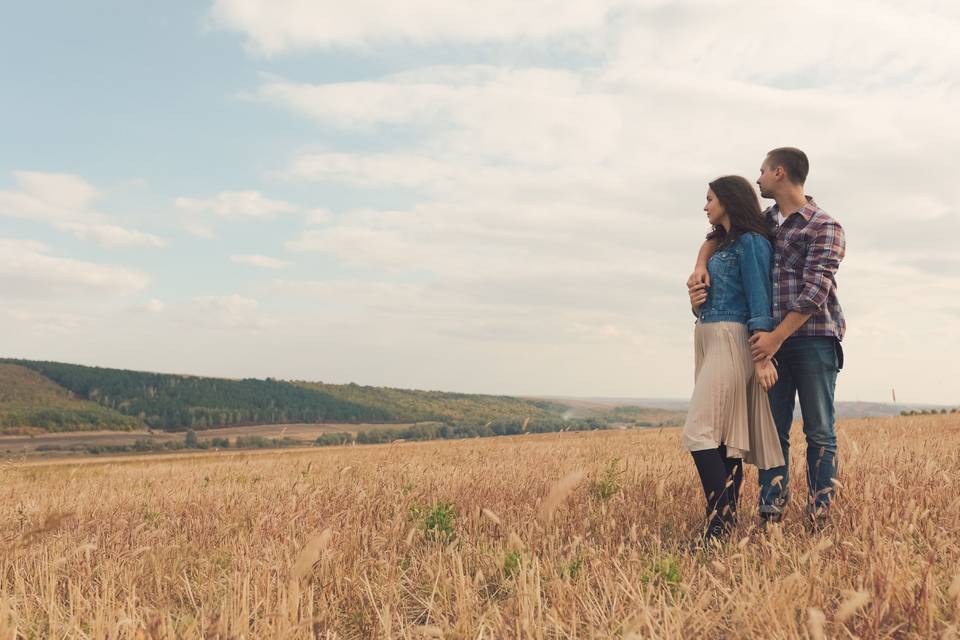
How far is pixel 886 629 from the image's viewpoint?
3.04m

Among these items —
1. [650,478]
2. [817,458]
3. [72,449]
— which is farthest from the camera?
[72,449]

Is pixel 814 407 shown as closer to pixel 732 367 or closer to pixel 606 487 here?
pixel 732 367

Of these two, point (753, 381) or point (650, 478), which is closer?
point (753, 381)

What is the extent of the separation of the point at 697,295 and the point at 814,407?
1269 millimetres

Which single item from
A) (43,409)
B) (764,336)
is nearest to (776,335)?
(764,336)

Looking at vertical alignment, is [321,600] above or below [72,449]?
above

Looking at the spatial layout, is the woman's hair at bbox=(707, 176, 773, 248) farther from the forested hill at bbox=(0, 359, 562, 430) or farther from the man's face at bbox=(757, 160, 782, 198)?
the forested hill at bbox=(0, 359, 562, 430)

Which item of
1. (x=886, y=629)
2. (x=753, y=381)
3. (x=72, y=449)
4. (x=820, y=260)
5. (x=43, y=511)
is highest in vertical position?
(x=820, y=260)

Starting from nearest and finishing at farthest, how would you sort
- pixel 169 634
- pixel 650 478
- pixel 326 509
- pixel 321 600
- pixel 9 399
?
pixel 169 634, pixel 321 600, pixel 326 509, pixel 650 478, pixel 9 399

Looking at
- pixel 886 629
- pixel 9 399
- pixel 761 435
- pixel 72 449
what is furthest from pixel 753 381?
pixel 9 399

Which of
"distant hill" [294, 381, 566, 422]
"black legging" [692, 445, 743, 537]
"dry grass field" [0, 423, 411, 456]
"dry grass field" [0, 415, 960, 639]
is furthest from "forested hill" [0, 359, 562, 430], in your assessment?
"black legging" [692, 445, 743, 537]

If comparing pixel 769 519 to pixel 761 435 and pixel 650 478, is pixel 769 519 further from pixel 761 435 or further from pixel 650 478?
pixel 650 478

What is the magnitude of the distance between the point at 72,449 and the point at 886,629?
13075 cm

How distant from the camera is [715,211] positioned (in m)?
5.50
